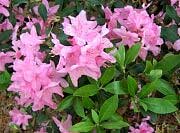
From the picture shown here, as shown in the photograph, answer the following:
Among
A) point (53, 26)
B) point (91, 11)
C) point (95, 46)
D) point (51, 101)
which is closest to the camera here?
point (95, 46)

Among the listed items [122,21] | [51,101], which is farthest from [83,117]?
[122,21]

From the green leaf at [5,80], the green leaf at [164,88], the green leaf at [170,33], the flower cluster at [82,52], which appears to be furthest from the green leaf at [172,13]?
the green leaf at [5,80]

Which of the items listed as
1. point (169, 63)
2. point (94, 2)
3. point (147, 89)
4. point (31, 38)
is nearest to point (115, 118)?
point (147, 89)

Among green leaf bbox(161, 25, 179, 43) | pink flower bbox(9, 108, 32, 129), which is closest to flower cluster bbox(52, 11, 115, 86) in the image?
green leaf bbox(161, 25, 179, 43)

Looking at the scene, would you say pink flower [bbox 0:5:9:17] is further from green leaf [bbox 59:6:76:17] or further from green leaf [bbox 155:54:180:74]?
green leaf [bbox 155:54:180:74]

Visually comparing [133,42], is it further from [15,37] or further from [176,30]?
[15,37]

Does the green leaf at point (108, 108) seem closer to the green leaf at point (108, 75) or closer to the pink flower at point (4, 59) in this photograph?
the green leaf at point (108, 75)

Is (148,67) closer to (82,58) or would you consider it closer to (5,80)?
(82,58)
